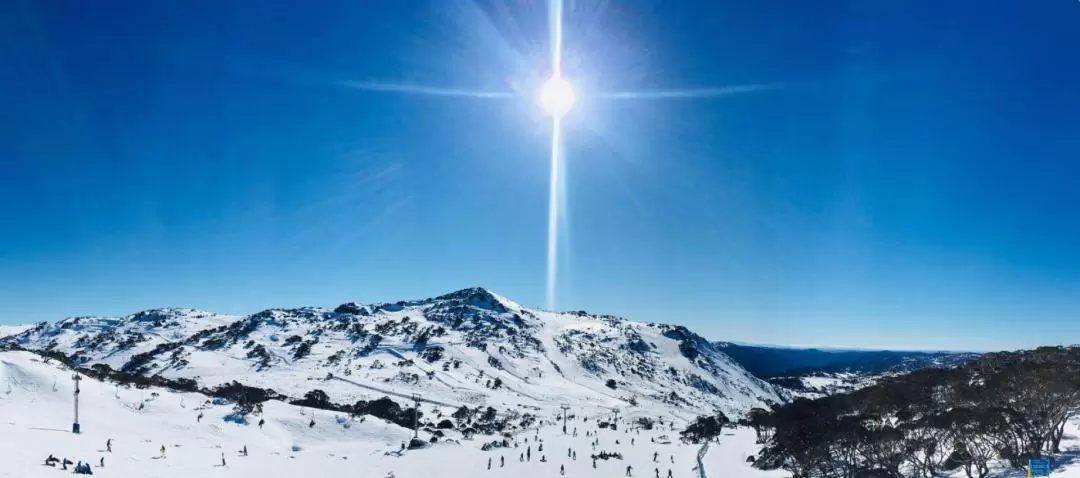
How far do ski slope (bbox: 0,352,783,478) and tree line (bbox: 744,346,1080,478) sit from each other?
33.0 ft

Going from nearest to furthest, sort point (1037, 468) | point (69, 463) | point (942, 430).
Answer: point (1037, 468)
point (69, 463)
point (942, 430)

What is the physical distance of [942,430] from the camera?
134 feet

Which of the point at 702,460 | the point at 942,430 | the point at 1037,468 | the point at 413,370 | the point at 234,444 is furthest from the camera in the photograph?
the point at 413,370

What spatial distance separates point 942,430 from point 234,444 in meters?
64.0

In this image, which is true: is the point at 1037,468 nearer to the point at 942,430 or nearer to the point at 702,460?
the point at 942,430

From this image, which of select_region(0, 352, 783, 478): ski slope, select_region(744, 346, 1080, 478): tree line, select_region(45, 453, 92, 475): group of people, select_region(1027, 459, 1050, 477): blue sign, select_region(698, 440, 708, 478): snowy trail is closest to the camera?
select_region(1027, 459, 1050, 477): blue sign

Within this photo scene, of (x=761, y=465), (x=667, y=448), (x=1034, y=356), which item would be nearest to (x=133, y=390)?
(x=667, y=448)

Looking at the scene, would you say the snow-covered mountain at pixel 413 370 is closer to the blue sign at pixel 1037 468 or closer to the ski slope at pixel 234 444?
the ski slope at pixel 234 444

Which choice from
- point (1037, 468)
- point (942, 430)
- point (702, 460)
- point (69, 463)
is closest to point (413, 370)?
point (702, 460)

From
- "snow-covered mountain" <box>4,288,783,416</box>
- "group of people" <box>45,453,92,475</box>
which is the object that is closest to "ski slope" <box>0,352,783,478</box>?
"group of people" <box>45,453,92,475</box>

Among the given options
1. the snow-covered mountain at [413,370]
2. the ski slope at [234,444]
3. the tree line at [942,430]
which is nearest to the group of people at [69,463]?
the ski slope at [234,444]

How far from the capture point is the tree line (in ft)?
130

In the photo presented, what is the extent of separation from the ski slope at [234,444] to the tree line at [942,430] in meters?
10.1

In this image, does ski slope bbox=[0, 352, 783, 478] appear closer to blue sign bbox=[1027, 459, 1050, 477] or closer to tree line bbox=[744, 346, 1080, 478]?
tree line bbox=[744, 346, 1080, 478]
